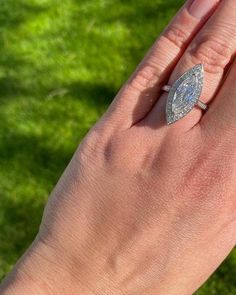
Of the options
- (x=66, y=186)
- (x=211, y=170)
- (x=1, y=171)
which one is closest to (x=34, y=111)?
(x=1, y=171)

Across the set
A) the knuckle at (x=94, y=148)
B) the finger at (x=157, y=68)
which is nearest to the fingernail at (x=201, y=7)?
the finger at (x=157, y=68)

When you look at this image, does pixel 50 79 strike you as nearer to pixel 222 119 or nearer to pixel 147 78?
pixel 147 78

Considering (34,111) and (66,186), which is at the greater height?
(66,186)

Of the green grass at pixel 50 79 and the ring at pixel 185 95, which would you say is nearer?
the ring at pixel 185 95

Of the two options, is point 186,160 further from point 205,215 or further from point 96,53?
point 96,53

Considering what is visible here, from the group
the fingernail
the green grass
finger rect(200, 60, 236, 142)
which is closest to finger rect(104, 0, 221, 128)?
the fingernail

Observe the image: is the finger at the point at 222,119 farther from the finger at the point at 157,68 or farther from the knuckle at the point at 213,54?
the finger at the point at 157,68

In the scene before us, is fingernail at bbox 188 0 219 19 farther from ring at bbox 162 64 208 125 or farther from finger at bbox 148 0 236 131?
ring at bbox 162 64 208 125

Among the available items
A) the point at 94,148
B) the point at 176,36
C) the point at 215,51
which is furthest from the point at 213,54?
the point at 94,148
